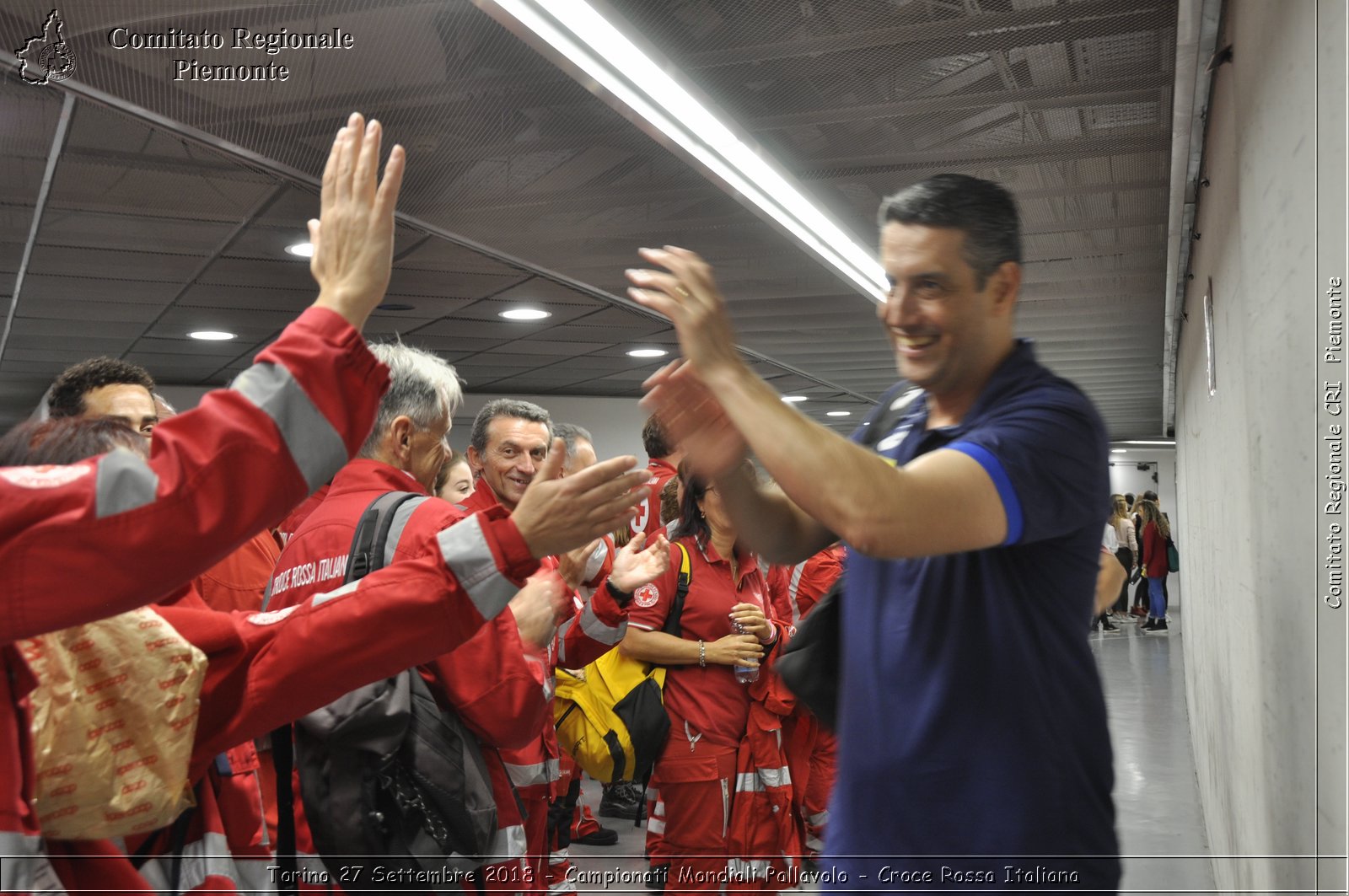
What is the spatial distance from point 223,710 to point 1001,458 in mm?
1148

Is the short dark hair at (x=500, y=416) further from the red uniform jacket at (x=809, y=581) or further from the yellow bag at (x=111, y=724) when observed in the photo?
the yellow bag at (x=111, y=724)

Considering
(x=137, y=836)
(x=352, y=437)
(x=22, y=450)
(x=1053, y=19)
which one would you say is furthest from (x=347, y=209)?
(x=1053, y=19)

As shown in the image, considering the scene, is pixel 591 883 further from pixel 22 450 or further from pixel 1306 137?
pixel 1306 137

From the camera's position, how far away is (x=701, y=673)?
389cm

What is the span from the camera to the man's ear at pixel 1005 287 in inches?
63.9

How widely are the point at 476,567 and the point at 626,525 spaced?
28cm

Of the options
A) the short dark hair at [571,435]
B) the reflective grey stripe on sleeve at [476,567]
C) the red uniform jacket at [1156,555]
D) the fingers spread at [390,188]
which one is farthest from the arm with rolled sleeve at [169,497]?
the red uniform jacket at [1156,555]

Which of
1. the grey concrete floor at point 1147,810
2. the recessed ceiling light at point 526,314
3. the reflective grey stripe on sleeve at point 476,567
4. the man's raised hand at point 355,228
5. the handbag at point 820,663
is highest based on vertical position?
the recessed ceiling light at point 526,314

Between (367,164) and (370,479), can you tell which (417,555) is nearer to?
(370,479)

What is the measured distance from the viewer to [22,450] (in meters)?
1.33

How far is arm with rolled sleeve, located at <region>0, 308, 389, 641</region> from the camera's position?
3.09 ft

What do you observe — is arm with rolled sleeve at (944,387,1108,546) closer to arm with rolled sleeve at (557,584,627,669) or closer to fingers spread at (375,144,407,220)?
fingers spread at (375,144,407,220)

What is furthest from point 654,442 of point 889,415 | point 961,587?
point 961,587

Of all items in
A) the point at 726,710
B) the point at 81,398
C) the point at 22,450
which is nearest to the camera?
the point at 22,450
